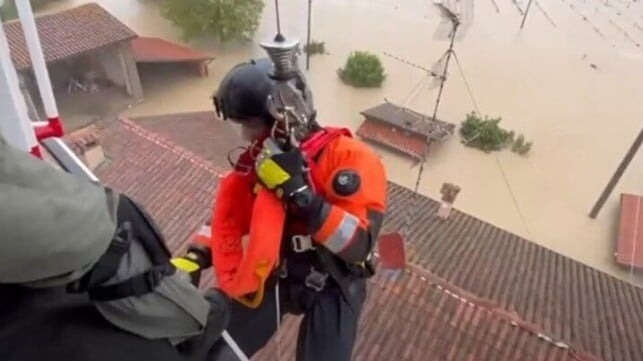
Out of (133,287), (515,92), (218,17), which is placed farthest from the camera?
(515,92)

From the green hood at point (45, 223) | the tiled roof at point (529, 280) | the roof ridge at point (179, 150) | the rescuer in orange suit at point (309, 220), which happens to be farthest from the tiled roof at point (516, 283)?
the green hood at point (45, 223)

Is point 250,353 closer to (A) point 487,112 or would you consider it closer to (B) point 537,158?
(B) point 537,158

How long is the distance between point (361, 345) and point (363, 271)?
108cm

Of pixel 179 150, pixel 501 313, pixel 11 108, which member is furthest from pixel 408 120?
pixel 11 108

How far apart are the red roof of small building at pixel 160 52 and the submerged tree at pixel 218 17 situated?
0.40m

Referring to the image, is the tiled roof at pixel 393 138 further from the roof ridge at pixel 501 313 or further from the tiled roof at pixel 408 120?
the roof ridge at pixel 501 313

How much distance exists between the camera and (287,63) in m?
0.95

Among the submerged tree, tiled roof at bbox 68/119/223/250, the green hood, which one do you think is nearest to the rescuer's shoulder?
the green hood

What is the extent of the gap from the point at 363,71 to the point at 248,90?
20.4 ft

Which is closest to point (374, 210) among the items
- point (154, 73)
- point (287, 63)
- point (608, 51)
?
point (287, 63)

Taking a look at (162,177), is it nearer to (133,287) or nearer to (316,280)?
(316,280)

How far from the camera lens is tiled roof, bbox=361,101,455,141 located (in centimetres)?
606

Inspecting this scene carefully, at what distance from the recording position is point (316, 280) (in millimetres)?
1192

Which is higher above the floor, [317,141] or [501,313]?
[317,141]
